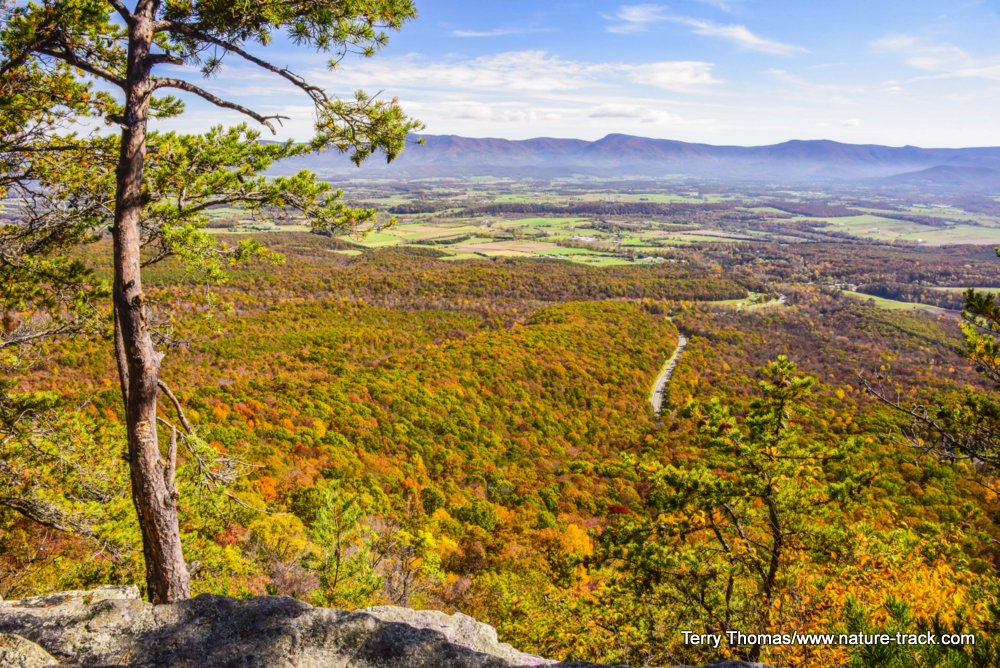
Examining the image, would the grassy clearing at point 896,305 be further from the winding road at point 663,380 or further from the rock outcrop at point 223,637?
the rock outcrop at point 223,637

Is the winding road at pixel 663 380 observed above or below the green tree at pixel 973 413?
below

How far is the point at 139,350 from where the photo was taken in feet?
16.4

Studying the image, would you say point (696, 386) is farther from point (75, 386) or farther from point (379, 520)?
point (75, 386)

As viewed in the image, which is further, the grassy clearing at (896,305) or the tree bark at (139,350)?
the grassy clearing at (896,305)

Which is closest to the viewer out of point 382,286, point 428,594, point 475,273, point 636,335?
point 428,594

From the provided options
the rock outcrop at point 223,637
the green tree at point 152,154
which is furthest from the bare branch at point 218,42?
the rock outcrop at point 223,637

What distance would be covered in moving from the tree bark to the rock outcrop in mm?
524

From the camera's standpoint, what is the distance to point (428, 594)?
1454cm

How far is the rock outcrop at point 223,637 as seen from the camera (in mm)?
4352

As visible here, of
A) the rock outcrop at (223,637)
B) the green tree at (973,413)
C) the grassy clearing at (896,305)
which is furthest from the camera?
the grassy clearing at (896,305)

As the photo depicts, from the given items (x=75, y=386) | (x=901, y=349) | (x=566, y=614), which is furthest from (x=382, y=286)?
(x=901, y=349)

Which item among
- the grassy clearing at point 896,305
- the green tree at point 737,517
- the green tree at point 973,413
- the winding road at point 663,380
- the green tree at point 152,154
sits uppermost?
the green tree at point 152,154

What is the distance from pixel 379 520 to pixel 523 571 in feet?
17.9

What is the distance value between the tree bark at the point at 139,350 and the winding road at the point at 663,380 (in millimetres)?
44235
